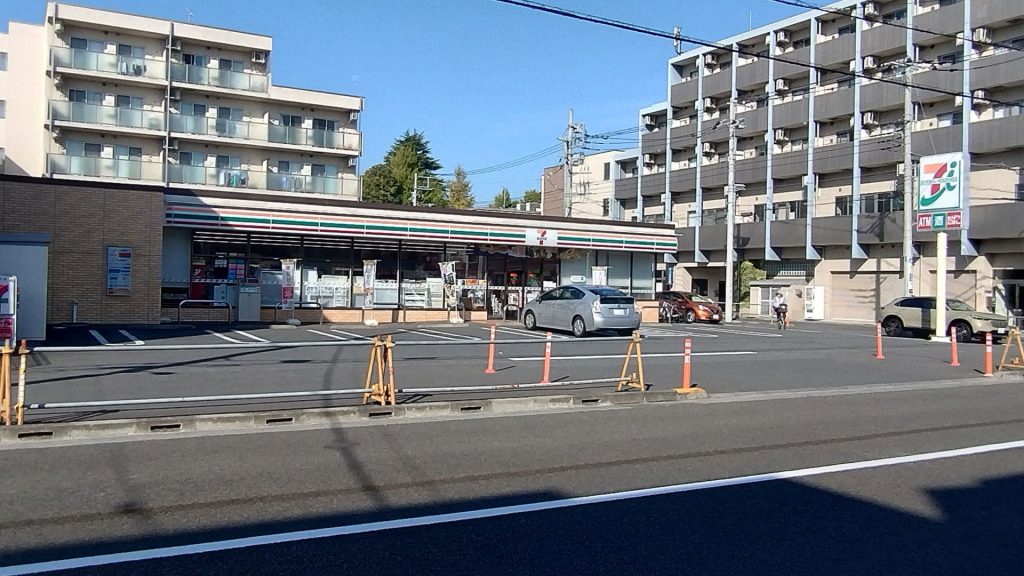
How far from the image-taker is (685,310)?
123 feet

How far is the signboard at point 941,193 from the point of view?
1149 inches

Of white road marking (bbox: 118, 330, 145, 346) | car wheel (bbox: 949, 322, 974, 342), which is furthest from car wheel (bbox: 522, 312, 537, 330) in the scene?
car wheel (bbox: 949, 322, 974, 342)

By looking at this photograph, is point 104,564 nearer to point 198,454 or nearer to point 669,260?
point 198,454

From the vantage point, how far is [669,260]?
57938 millimetres

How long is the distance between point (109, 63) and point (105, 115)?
2.60m

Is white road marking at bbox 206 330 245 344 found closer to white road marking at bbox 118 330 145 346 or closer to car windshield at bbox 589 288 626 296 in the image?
white road marking at bbox 118 330 145 346

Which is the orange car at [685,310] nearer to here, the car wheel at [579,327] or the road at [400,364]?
the road at [400,364]

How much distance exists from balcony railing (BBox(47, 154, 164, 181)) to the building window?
40.9m

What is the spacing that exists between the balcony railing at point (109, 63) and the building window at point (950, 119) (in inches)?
1605

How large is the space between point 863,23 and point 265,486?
4935 cm

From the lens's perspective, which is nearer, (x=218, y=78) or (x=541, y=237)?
(x=541, y=237)

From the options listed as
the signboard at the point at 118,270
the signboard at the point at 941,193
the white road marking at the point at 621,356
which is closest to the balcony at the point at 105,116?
the signboard at the point at 118,270

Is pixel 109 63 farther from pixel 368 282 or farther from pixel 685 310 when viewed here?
pixel 685 310

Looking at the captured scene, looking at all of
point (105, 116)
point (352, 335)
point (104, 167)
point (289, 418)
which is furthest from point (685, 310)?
point (105, 116)
